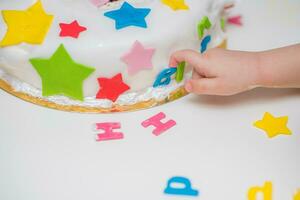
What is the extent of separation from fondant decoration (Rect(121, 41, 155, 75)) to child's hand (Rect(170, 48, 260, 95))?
56 mm

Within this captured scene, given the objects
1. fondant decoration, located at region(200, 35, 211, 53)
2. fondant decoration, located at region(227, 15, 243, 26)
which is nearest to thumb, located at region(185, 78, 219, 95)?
fondant decoration, located at region(200, 35, 211, 53)

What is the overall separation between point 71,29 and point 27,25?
0.10 metres

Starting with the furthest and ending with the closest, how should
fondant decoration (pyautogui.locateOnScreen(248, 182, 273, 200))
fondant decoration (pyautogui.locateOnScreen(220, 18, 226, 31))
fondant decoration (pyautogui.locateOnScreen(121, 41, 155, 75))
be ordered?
fondant decoration (pyautogui.locateOnScreen(220, 18, 226, 31)) → fondant decoration (pyautogui.locateOnScreen(121, 41, 155, 75)) → fondant decoration (pyautogui.locateOnScreen(248, 182, 273, 200))

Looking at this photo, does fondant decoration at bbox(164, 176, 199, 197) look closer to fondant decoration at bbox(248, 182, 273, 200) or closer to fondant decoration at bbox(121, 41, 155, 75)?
fondant decoration at bbox(248, 182, 273, 200)

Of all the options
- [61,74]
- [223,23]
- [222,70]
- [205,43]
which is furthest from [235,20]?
[61,74]

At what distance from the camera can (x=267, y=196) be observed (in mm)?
906

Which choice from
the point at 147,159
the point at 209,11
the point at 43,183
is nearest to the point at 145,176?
the point at 147,159

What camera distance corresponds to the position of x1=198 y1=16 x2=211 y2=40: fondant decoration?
1.06 m

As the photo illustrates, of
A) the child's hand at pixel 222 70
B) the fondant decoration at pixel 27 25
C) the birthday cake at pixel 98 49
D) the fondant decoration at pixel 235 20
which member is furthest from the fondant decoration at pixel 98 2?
the fondant decoration at pixel 235 20

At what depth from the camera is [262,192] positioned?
91 cm

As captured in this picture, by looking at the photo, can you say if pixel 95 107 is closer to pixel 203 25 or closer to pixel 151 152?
pixel 151 152

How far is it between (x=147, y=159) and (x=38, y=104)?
0.96 ft

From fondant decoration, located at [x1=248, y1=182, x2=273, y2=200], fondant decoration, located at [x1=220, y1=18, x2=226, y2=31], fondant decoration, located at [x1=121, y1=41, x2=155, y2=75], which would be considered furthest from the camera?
fondant decoration, located at [x1=220, y1=18, x2=226, y2=31]

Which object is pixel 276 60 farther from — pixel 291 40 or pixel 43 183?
pixel 43 183
